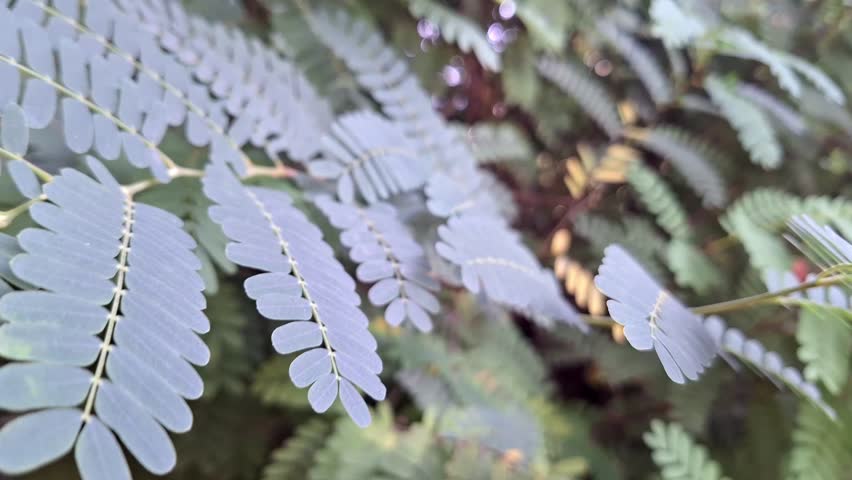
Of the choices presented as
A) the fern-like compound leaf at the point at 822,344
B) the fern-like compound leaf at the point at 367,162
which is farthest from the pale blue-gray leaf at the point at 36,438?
the fern-like compound leaf at the point at 822,344

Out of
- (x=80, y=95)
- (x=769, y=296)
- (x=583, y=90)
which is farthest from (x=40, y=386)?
(x=583, y=90)

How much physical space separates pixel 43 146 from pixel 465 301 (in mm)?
487

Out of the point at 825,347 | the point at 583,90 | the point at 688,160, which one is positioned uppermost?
the point at 583,90

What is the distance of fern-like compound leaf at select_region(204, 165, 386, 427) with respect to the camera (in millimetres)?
333

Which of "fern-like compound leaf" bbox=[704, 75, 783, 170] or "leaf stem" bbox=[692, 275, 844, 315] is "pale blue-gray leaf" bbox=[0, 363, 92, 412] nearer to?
"leaf stem" bbox=[692, 275, 844, 315]

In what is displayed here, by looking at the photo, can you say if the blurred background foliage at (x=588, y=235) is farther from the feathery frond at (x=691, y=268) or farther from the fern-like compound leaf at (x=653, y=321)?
the fern-like compound leaf at (x=653, y=321)

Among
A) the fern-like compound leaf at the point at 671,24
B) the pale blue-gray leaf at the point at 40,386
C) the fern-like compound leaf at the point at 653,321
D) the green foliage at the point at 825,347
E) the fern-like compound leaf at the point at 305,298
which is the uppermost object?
the fern-like compound leaf at the point at 671,24

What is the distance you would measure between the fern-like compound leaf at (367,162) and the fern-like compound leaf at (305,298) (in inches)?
4.5

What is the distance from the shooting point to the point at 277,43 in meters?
0.73

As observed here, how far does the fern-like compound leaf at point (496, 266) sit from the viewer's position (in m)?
0.49

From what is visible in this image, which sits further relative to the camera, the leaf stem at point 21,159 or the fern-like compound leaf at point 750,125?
the fern-like compound leaf at point 750,125

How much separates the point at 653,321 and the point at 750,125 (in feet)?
1.85

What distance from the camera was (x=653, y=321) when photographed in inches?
15.5

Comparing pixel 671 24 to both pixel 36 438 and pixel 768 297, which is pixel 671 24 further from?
pixel 36 438
